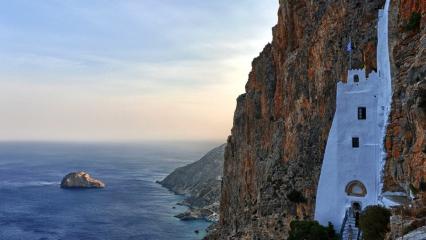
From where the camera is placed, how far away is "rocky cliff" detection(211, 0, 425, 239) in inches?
1141

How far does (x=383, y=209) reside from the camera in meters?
27.1

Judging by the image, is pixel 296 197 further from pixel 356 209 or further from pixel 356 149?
pixel 356 149

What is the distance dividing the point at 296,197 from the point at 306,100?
11.4 metres

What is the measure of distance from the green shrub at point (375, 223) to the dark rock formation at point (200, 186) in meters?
96.1

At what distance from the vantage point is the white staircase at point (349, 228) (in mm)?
31578

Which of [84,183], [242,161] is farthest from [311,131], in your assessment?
[84,183]

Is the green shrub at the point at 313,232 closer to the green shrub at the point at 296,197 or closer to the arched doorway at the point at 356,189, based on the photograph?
the arched doorway at the point at 356,189

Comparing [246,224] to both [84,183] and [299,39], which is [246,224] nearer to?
[299,39]

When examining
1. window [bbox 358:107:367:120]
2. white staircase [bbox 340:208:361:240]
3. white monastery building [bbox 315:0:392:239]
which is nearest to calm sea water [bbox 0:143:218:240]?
white monastery building [bbox 315:0:392:239]

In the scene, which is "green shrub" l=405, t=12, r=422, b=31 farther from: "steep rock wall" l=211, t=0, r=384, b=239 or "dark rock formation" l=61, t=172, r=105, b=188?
"dark rock formation" l=61, t=172, r=105, b=188

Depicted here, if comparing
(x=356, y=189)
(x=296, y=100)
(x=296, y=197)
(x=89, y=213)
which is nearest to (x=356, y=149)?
(x=356, y=189)

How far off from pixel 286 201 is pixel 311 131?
8212 mm

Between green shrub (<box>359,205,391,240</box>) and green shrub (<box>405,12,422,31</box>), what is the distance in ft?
44.4

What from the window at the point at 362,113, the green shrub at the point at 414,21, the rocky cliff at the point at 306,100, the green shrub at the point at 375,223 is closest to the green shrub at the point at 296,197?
the rocky cliff at the point at 306,100
